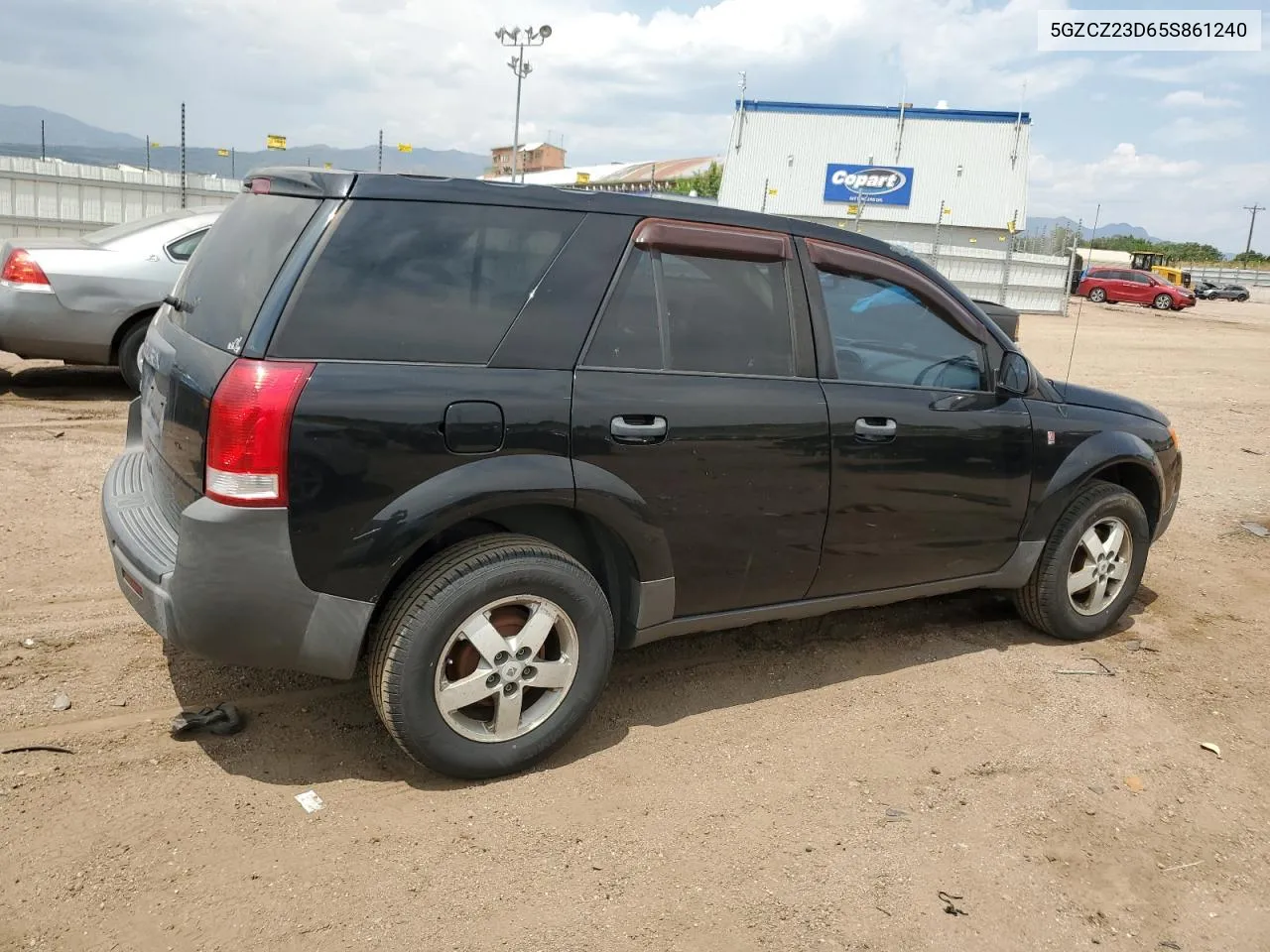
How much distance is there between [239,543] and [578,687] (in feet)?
3.84

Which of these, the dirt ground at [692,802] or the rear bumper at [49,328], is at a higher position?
the rear bumper at [49,328]

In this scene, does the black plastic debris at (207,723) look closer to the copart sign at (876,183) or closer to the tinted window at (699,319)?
the tinted window at (699,319)

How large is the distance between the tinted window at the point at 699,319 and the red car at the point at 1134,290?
3748 cm

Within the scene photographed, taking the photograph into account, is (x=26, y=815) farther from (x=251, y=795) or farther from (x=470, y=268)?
(x=470, y=268)

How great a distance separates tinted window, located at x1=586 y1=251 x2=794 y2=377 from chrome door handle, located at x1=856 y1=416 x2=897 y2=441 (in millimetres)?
356

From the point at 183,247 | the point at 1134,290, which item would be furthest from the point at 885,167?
the point at 183,247

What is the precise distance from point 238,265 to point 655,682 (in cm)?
219

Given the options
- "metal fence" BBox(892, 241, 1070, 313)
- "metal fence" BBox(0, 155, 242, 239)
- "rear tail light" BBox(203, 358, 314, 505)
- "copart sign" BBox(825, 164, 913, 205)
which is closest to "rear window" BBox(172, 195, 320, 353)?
"rear tail light" BBox(203, 358, 314, 505)

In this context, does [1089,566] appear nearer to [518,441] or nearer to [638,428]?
[638,428]

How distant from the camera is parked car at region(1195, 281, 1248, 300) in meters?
50.9

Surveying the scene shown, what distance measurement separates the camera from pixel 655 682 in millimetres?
4188

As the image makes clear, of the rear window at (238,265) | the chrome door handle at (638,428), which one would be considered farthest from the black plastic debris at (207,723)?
the chrome door handle at (638,428)

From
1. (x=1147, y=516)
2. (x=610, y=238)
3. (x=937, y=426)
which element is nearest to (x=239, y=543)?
(x=610, y=238)

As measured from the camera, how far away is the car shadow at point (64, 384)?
28.3 ft
